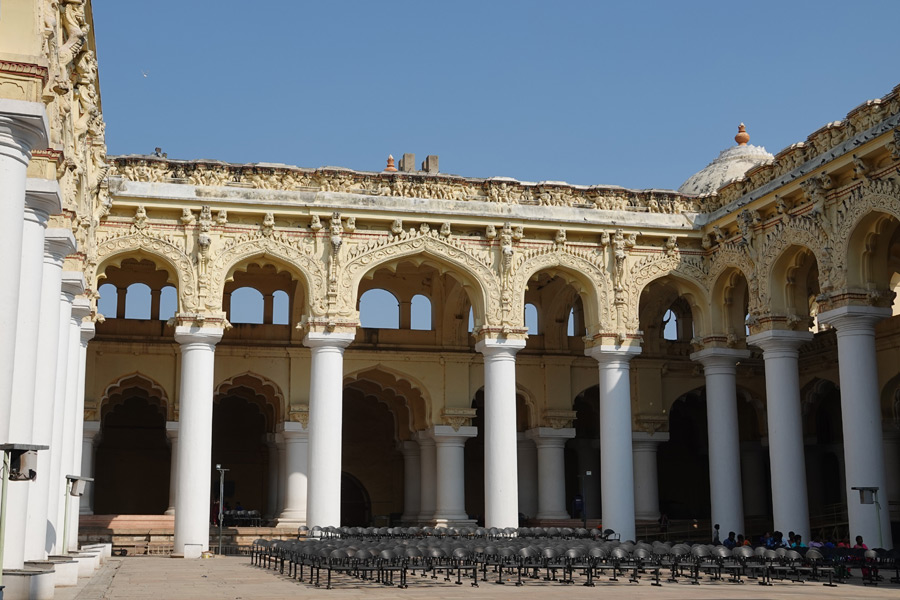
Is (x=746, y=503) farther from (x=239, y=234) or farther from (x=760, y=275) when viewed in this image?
(x=239, y=234)

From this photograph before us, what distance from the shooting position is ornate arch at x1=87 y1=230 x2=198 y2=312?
21.1 metres

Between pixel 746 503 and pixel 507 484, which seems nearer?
pixel 507 484

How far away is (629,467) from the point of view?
879 inches

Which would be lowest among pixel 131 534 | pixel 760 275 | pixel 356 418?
pixel 131 534

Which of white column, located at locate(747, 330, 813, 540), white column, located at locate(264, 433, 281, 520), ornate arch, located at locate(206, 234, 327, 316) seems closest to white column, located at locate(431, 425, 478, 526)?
white column, located at locate(264, 433, 281, 520)

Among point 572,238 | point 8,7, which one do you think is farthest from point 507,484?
point 8,7

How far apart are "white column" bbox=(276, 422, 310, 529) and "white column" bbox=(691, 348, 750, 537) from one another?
892cm

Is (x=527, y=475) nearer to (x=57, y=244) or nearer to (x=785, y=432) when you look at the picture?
(x=785, y=432)

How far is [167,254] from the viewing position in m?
21.2

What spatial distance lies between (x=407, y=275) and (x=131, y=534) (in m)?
9.54

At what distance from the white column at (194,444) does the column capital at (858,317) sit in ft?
38.1

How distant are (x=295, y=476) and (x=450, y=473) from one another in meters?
3.65

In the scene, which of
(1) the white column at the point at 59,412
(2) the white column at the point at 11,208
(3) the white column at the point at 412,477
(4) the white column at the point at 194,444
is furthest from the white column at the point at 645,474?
(2) the white column at the point at 11,208

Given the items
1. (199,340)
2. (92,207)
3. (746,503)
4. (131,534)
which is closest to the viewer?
(92,207)
